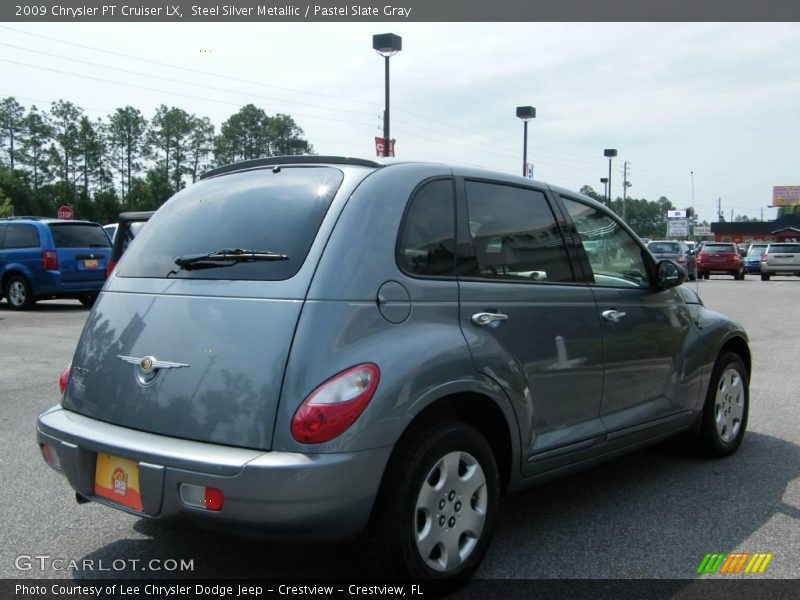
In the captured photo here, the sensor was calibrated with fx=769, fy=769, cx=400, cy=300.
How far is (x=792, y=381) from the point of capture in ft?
25.2

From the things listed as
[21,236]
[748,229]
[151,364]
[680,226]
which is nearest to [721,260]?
[680,226]

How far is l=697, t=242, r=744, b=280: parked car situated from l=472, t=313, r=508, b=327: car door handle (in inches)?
1212

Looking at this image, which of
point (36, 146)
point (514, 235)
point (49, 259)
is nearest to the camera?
point (514, 235)

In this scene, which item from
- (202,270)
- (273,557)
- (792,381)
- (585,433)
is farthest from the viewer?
(792,381)

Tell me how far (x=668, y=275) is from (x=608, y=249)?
1.46ft

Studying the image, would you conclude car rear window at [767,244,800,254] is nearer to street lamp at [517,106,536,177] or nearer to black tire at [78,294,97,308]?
street lamp at [517,106,536,177]

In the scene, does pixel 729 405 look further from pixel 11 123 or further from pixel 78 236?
pixel 11 123

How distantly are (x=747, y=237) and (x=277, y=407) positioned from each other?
100 meters

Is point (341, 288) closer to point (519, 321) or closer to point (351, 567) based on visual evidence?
point (519, 321)

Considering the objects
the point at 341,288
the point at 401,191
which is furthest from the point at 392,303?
the point at 401,191

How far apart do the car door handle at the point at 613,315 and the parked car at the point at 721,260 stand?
2978cm

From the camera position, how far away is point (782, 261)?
3183cm

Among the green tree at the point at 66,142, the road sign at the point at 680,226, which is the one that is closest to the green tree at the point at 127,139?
the green tree at the point at 66,142

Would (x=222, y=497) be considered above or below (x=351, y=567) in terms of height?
above
